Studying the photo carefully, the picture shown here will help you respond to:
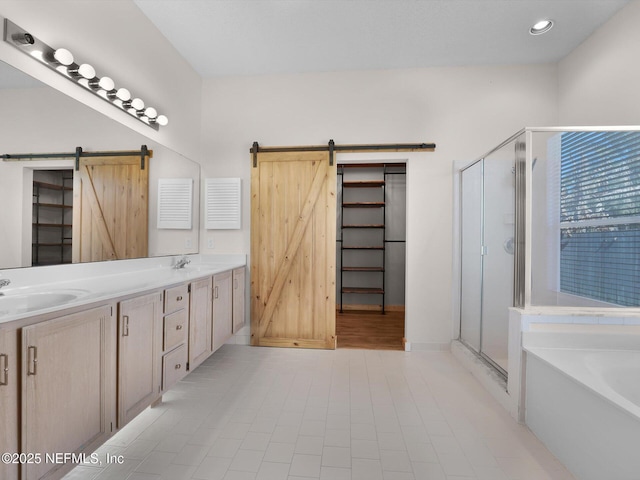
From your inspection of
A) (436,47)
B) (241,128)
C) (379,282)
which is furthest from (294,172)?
(379,282)

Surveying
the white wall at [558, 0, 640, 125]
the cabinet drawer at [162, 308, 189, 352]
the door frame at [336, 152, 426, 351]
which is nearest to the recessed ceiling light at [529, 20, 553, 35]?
the white wall at [558, 0, 640, 125]

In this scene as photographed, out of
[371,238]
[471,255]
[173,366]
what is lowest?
[173,366]

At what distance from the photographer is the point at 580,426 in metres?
1.47

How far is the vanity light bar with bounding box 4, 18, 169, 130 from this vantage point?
5.07 ft

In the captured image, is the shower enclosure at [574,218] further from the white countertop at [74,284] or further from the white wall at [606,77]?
the white countertop at [74,284]

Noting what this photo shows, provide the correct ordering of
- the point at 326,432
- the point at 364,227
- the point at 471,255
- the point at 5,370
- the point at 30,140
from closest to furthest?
the point at 5,370, the point at 30,140, the point at 326,432, the point at 471,255, the point at 364,227

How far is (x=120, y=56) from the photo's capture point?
226 centimetres

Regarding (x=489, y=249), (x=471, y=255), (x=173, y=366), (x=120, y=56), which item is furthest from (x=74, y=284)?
(x=471, y=255)

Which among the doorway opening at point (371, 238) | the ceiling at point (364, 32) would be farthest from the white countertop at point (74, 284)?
the doorway opening at point (371, 238)

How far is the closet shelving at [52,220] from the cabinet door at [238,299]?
146 centimetres

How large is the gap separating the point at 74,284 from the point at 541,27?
394cm

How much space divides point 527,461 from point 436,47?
3.19 m

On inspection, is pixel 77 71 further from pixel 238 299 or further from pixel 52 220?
pixel 238 299

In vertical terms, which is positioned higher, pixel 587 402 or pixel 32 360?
pixel 32 360
